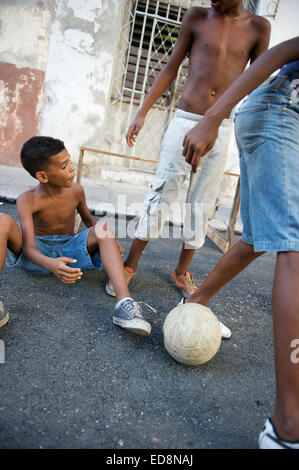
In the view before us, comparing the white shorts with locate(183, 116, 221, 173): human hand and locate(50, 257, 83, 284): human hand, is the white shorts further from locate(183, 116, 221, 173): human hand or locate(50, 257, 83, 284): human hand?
locate(183, 116, 221, 173): human hand

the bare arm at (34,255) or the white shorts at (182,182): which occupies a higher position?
the white shorts at (182,182)

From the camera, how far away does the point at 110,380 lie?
1463 mm

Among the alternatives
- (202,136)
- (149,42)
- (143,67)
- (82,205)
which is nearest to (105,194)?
(82,205)

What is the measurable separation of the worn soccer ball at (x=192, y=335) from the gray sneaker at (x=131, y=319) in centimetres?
13

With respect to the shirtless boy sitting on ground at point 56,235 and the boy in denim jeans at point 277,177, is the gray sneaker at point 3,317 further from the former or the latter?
the boy in denim jeans at point 277,177

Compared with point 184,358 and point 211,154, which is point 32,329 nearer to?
point 184,358

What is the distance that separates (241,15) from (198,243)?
156cm

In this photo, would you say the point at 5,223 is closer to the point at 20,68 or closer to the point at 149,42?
the point at 20,68

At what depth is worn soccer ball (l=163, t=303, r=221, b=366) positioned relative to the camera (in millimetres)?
1568

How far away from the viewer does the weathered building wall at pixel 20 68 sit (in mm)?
5304

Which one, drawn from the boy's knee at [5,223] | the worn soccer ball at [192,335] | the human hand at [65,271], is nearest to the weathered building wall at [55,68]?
the boy's knee at [5,223]

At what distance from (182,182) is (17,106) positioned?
4.50 meters

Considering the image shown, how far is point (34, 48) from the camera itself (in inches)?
213
